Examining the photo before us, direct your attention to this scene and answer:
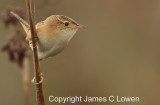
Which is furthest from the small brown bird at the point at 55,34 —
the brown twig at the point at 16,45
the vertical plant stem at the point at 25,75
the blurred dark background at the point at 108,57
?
the blurred dark background at the point at 108,57

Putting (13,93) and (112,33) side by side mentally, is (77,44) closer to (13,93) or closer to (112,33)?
(112,33)

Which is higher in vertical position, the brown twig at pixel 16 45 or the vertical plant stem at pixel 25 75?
the brown twig at pixel 16 45

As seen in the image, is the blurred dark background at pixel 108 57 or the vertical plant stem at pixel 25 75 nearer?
the vertical plant stem at pixel 25 75

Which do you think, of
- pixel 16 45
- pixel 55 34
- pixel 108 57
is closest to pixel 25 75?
pixel 16 45

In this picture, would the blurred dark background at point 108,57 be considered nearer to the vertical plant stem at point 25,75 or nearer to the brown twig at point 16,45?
the brown twig at point 16,45

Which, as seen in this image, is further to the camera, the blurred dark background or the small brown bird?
the blurred dark background

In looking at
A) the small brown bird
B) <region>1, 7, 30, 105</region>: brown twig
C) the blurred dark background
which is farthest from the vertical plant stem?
the blurred dark background

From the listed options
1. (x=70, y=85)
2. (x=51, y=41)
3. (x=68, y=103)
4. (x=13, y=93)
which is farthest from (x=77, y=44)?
(x=51, y=41)

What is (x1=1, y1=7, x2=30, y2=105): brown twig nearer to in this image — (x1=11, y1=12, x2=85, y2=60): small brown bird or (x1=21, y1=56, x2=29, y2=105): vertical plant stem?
(x1=21, y1=56, x2=29, y2=105): vertical plant stem
